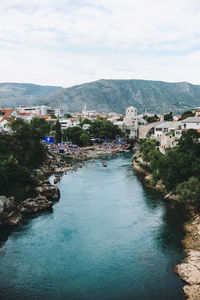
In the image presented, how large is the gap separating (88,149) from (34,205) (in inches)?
1580

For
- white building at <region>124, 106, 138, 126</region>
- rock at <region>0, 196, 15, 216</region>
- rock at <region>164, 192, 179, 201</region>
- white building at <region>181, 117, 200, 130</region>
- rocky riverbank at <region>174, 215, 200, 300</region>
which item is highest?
white building at <region>124, 106, 138, 126</region>

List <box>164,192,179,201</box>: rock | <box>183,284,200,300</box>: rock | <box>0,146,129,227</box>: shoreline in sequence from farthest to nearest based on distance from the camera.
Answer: <box>164,192,179,201</box>: rock → <box>0,146,129,227</box>: shoreline → <box>183,284,200,300</box>: rock

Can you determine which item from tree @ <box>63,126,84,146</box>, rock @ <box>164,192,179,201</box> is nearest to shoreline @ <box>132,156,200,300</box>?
rock @ <box>164,192,179,201</box>

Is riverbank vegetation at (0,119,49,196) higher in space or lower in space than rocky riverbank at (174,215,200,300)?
higher

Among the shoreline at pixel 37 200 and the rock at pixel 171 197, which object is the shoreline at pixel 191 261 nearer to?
the rock at pixel 171 197

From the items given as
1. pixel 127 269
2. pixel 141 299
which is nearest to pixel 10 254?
pixel 127 269

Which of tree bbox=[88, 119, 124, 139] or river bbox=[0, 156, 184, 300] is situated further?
tree bbox=[88, 119, 124, 139]

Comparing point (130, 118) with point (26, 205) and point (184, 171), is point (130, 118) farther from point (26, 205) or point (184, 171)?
point (26, 205)

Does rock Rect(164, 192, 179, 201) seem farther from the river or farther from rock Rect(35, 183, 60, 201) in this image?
rock Rect(35, 183, 60, 201)

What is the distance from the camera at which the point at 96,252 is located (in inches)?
651

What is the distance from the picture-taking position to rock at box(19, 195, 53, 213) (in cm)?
2259

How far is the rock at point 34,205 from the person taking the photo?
22587 millimetres

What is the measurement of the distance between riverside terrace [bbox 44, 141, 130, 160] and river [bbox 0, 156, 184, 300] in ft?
85.2

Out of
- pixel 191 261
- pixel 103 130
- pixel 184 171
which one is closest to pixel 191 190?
pixel 184 171
